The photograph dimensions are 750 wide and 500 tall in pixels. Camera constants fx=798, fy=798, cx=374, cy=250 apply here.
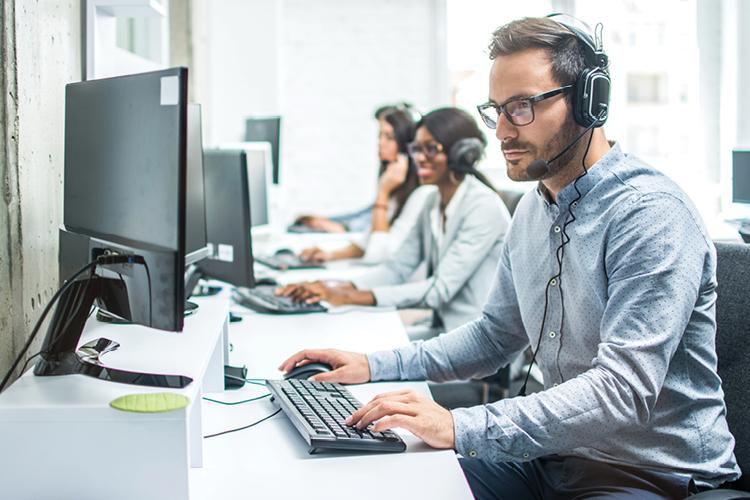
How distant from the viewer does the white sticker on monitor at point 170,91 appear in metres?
0.93

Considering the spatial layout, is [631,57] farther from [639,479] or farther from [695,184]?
[639,479]

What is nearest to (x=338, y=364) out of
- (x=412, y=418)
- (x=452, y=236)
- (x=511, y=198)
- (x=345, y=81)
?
(x=412, y=418)

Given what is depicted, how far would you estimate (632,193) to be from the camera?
1243 mm

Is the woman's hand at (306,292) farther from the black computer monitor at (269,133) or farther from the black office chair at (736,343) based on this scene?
the black computer monitor at (269,133)

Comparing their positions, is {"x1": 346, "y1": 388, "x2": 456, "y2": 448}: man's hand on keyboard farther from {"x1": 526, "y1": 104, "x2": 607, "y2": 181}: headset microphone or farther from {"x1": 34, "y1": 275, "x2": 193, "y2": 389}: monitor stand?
{"x1": 526, "y1": 104, "x2": 607, "y2": 181}: headset microphone

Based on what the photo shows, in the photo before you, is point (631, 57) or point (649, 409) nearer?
point (649, 409)

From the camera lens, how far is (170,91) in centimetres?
94

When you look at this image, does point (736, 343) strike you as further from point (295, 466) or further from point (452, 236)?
point (452, 236)

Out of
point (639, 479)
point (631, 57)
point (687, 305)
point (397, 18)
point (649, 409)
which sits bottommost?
point (639, 479)

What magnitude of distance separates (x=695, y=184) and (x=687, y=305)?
113 inches

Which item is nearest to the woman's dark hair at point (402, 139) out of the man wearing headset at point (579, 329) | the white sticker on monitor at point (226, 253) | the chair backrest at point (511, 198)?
the chair backrest at point (511, 198)

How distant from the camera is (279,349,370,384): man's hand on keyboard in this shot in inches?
57.3

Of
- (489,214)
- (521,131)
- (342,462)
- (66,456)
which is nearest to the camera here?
(66,456)

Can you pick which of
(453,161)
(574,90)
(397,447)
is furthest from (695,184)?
(397,447)
